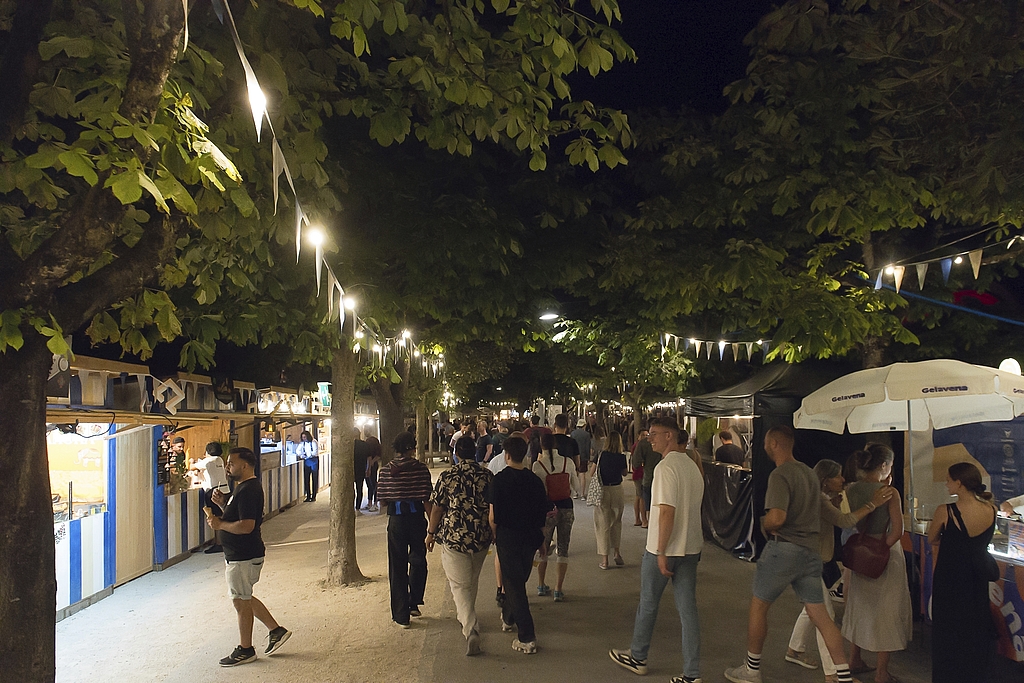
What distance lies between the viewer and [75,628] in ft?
23.9

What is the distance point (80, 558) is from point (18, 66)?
5946 mm

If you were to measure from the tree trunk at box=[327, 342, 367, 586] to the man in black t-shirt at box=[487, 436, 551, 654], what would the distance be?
3212 millimetres

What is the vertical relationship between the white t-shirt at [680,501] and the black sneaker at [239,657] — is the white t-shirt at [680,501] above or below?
above

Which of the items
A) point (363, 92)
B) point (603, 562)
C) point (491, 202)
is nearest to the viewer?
point (363, 92)

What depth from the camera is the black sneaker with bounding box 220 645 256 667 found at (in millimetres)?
6273

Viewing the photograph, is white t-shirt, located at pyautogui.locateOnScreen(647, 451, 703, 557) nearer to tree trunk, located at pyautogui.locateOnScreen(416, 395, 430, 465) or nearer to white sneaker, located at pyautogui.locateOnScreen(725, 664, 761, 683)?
white sneaker, located at pyautogui.locateOnScreen(725, 664, 761, 683)

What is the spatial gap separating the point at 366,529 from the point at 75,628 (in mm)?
6642

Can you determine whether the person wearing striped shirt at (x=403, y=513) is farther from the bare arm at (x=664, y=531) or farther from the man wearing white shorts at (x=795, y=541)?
the man wearing white shorts at (x=795, y=541)

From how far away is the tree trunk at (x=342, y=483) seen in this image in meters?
9.20

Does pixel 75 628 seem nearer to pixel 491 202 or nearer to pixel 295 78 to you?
pixel 295 78

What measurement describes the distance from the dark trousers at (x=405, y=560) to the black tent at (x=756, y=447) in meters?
5.18

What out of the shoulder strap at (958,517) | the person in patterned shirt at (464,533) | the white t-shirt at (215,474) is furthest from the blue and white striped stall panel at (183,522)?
the shoulder strap at (958,517)

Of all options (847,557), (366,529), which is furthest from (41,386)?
(366,529)

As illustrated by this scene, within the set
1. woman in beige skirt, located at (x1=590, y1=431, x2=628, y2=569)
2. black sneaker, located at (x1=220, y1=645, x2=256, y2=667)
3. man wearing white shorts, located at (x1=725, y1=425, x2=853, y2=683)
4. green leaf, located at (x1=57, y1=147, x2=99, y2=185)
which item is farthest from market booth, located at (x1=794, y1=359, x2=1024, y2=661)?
green leaf, located at (x1=57, y1=147, x2=99, y2=185)
